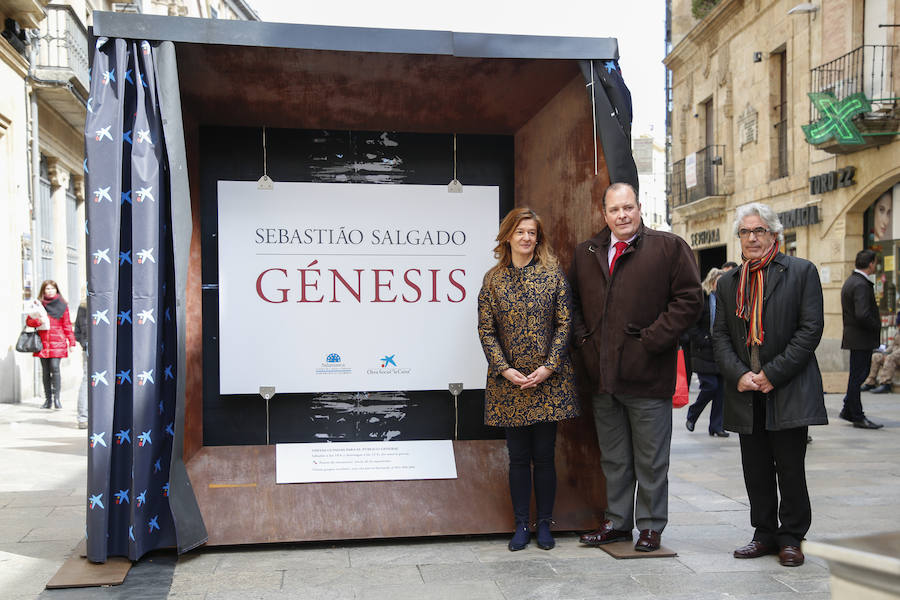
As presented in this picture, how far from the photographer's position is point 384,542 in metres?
4.77

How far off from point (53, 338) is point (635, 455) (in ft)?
30.8

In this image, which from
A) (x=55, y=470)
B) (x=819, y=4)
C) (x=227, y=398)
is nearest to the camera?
(x=227, y=398)

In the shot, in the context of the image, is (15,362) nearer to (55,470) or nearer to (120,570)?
(55,470)

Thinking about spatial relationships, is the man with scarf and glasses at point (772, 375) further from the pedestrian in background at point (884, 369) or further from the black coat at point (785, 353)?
the pedestrian in background at point (884, 369)

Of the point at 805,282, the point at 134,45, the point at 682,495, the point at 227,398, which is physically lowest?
the point at 682,495

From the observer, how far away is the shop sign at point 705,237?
22.1m

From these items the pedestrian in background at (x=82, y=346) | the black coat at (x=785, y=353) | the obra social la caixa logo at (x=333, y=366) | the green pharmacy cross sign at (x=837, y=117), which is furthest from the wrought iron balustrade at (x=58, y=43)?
the black coat at (x=785, y=353)

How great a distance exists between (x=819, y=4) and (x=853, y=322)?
9.89 meters

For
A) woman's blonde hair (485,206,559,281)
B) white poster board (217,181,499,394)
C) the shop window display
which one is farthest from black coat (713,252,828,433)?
the shop window display

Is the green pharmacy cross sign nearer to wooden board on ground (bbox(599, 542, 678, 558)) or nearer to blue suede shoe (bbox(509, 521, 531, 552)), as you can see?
wooden board on ground (bbox(599, 542, 678, 558))

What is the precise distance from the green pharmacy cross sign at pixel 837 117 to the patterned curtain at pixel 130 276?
13174 mm

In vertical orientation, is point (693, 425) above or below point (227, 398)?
below

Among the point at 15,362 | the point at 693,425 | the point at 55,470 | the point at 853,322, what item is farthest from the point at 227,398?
the point at 15,362

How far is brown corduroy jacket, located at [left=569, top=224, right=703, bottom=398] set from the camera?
436cm
